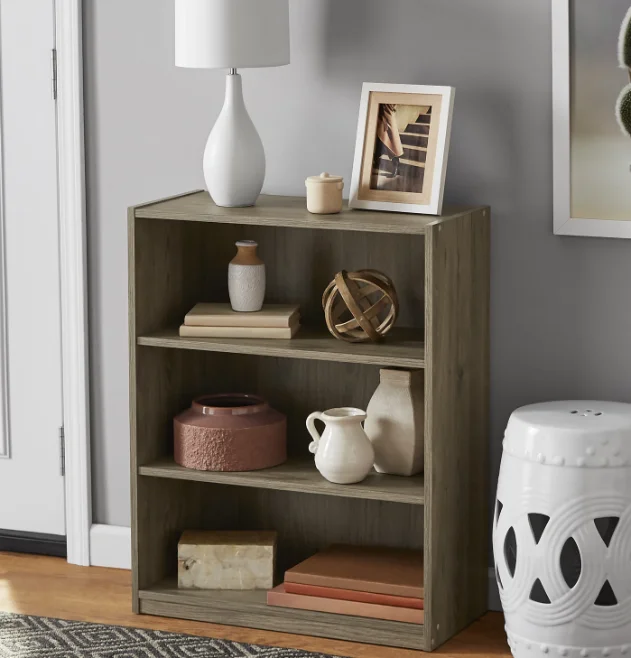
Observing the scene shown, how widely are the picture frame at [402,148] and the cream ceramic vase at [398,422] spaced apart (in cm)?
36

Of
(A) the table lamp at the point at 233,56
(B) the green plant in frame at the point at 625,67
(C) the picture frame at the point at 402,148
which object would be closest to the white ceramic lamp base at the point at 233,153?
(A) the table lamp at the point at 233,56

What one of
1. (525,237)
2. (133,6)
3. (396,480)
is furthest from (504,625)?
(133,6)

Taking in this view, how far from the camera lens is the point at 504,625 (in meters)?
2.81

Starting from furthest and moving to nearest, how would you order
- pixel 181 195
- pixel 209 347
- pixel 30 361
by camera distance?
pixel 30 361
pixel 181 195
pixel 209 347

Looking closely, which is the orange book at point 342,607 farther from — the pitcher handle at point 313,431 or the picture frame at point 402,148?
the picture frame at point 402,148

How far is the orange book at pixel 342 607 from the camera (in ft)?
8.93

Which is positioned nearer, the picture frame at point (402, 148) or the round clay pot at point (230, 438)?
the picture frame at point (402, 148)

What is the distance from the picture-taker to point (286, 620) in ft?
9.22

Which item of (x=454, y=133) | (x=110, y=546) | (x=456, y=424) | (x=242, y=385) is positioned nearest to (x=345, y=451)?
(x=456, y=424)

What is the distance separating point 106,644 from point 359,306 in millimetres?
885

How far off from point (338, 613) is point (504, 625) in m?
0.36

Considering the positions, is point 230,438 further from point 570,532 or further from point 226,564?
point 570,532

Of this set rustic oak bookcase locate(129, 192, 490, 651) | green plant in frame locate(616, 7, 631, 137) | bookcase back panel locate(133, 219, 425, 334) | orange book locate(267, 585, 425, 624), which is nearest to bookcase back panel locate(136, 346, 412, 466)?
rustic oak bookcase locate(129, 192, 490, 651)

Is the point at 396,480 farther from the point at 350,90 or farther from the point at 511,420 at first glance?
the point at 350,90
